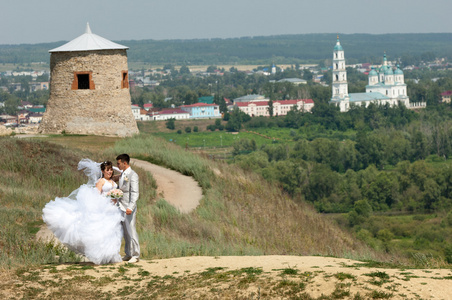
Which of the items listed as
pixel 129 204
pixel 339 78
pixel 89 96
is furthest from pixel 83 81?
pixel 339 78

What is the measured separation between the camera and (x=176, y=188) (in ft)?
46.7

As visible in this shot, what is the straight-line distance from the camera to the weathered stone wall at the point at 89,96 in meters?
19.8

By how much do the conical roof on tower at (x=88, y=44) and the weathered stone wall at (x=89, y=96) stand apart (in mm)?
123

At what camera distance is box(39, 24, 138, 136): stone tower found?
19.8 meters

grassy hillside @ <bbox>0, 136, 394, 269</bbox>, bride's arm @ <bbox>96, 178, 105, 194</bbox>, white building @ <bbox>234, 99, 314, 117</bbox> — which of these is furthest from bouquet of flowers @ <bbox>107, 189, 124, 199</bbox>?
white building @ <bbox>234, 99, 314, 117</bbox>

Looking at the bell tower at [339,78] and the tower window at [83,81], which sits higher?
the bell tower at [339,78]

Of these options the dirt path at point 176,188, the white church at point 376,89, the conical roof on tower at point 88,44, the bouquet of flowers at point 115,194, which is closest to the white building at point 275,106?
the white church at point 376,89

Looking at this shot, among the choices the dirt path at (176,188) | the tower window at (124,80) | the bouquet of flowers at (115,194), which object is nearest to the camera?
the bouquet of flowers at (115,194)

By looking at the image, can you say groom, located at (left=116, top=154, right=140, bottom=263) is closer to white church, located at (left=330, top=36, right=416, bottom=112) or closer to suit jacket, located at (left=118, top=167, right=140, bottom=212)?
suit jacket, located at (left=118, top=167, right=140, bottom=212)

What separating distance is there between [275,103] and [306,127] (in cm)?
2398

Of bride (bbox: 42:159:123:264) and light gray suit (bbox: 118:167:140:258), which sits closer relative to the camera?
bride (bbox: 42:159:123:264)

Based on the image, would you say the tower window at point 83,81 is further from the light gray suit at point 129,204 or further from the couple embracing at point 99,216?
the light gray suit at point 129,204

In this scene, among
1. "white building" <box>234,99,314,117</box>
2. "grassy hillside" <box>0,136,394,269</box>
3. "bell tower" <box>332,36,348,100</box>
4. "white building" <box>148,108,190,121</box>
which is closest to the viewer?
"grassy hillside" <box>0,136,394,269</box>

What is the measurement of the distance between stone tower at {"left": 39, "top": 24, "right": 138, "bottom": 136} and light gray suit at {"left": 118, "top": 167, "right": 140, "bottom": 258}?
12871 millimetres
